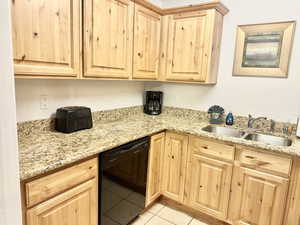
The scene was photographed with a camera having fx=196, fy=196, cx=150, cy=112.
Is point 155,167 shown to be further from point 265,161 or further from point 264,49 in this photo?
point 264,49

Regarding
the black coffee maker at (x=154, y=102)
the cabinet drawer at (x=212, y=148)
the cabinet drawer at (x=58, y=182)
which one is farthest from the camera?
the black coffee maker at (x=154, y=102)

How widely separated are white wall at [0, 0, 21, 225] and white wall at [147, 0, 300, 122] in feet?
7.17

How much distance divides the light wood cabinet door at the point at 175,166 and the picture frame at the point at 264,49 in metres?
1.05

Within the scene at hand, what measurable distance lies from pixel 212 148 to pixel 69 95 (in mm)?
1483

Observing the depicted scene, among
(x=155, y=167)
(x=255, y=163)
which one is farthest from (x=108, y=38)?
(x=255, y=163)

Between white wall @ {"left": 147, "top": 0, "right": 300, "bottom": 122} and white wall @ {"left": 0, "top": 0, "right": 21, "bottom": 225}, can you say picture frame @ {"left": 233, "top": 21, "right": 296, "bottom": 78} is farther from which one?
white wall @ {"left": 0, "top": 0, "right": 21, "bottom": 225}

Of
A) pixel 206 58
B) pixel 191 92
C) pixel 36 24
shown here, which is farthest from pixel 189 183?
pixel 36 24

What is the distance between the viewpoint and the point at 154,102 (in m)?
2.72

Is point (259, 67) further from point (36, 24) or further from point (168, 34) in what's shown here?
point (36, 24)

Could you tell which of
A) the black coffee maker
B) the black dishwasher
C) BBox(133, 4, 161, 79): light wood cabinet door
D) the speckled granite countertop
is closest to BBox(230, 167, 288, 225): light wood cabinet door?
the speckled granite countertop

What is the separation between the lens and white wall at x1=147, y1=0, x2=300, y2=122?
78.4 inches

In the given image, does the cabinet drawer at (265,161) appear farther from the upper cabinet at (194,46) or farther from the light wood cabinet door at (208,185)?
the upper cabinet at (194,46)

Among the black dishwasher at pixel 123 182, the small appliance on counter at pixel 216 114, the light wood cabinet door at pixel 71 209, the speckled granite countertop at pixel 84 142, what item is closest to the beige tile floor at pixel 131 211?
the black dishwasher at pixel 123 182

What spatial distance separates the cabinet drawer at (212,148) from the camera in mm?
1838
